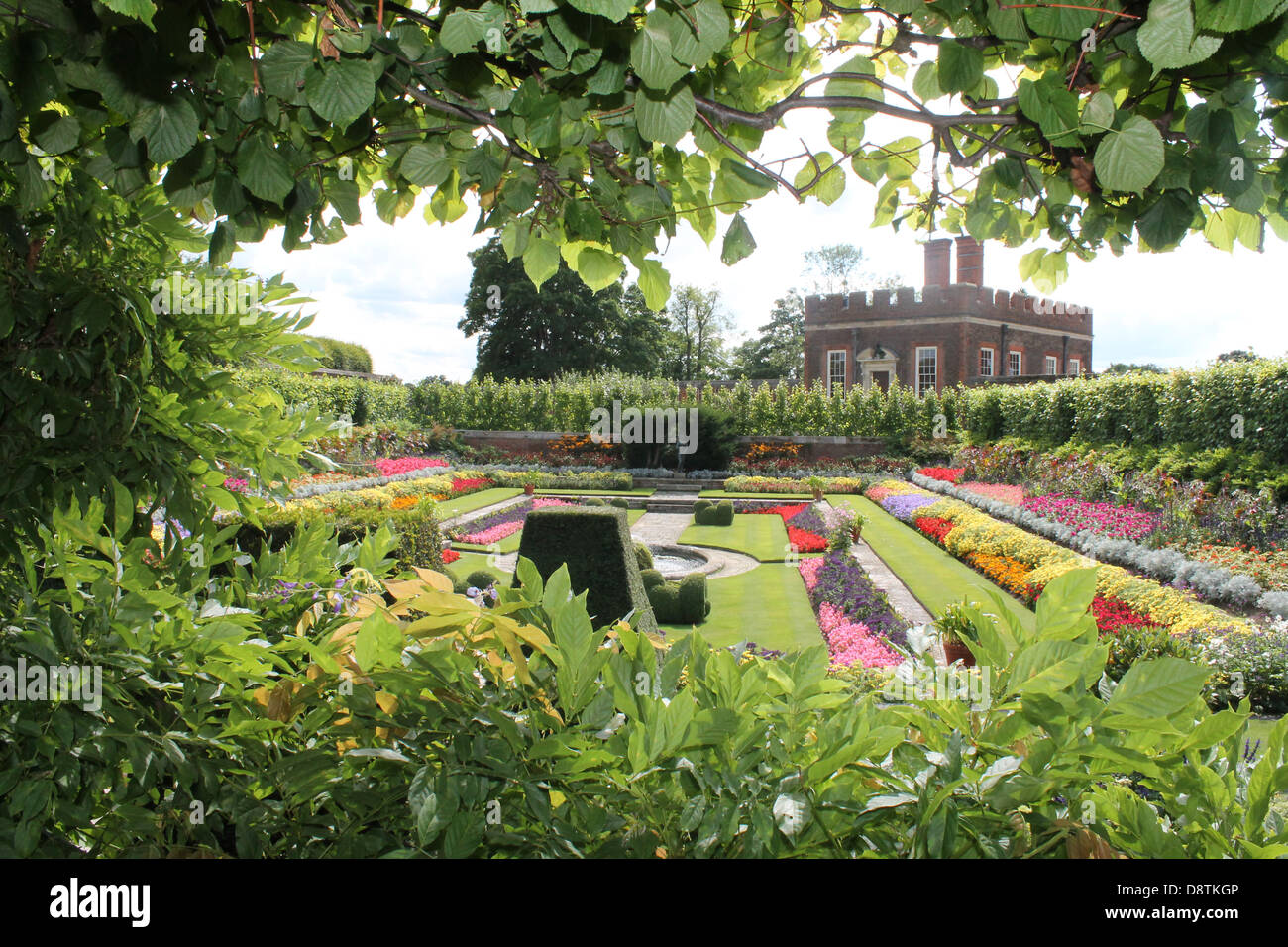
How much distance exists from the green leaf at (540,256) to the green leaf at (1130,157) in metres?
1.52

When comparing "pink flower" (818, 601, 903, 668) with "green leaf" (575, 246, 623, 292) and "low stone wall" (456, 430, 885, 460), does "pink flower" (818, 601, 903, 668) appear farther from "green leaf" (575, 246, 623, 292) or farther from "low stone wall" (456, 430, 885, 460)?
"low stone wall" (456, 430, 885, 460)

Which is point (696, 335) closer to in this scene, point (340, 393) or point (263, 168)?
point (340, 393)

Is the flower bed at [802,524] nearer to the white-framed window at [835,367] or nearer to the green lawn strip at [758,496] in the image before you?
the green lawn strip at [758,496]

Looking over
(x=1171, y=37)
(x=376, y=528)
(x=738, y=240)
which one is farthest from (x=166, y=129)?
(x=376, y=528)

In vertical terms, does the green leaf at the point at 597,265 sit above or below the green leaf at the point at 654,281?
above

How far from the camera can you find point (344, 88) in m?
1.56

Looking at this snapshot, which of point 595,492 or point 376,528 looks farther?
point 595,492

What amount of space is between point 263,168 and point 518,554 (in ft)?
3.82

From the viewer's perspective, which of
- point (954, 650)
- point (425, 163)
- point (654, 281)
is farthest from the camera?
point (954, 650)

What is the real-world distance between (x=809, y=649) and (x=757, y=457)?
2476cm

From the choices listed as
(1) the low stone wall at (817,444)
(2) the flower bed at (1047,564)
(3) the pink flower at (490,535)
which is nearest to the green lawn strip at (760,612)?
(2) the flower bed at (1047,564)

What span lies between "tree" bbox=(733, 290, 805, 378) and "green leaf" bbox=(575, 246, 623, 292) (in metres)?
53.3

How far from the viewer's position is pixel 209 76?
1763 millimetres

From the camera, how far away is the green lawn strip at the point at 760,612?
814cm
